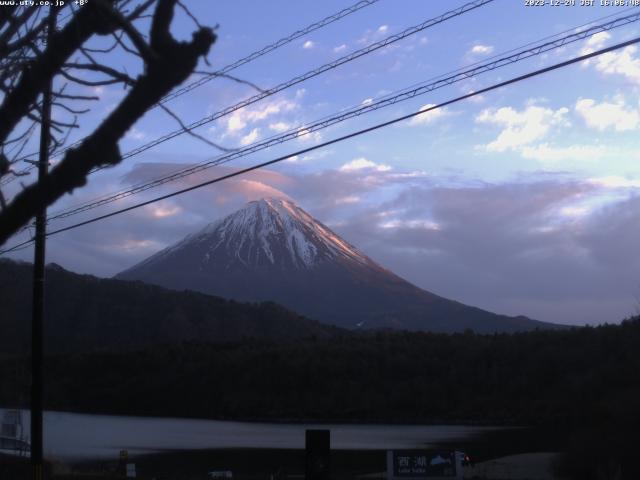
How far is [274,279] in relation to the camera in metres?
180

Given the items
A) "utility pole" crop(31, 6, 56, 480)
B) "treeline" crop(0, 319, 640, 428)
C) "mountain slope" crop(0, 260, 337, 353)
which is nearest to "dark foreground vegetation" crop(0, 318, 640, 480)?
"treeline" crop(0, 319, 640, 428)

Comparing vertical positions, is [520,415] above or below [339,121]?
below

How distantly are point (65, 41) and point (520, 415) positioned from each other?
197 ft

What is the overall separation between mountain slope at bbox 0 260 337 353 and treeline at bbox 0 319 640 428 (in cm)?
1246

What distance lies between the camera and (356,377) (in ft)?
263

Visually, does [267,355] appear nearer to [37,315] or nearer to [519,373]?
[519,373]

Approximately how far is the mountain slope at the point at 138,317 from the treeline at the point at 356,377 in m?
12.5

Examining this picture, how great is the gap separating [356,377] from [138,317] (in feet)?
145

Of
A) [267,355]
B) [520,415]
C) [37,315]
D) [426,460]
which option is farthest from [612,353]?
[37,315]

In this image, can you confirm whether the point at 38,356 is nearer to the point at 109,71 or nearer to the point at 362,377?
the point at 109,71

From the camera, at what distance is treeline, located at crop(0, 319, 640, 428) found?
62594 mm

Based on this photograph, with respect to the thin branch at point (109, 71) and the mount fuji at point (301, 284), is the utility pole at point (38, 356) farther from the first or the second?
the mount fuji at point (301, 284)

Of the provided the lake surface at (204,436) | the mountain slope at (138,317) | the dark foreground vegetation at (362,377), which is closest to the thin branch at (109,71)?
the lake surface at (204,436)

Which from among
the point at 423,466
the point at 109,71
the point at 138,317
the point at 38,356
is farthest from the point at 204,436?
the point at 138,317
